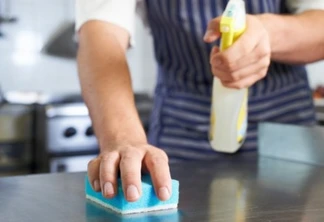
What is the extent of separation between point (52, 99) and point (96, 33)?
4.03 feet

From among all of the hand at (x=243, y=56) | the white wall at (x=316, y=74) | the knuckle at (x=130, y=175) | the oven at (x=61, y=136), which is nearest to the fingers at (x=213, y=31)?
the hand at (x=243, y=56)

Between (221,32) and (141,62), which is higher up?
(221,32)

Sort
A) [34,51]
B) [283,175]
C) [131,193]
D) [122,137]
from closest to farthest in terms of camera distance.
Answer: [131,193]
[122,137]
[283,175]
[34,51]

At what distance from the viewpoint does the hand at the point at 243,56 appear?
26.4 inches

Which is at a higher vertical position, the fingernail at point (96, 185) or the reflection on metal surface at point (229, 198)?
the fingernail at point (96, 185)

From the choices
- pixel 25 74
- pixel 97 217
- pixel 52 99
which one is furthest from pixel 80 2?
pixel 25 74

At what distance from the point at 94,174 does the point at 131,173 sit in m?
0.05

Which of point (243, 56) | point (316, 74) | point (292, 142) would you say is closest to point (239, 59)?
point (243, 56)

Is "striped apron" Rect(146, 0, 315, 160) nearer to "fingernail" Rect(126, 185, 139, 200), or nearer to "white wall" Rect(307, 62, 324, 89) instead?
"fingernail" Rect(126, 185, 139, 200)

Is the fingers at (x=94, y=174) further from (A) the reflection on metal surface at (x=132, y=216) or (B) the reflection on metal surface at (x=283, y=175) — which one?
(B) the reflection on metal surface at (x=283, y=175)

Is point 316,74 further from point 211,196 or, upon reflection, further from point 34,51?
point 211,196

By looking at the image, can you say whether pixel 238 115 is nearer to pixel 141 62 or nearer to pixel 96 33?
pixel 96 33

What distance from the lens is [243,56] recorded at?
0.68m

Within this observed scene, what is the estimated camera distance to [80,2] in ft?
2.83
